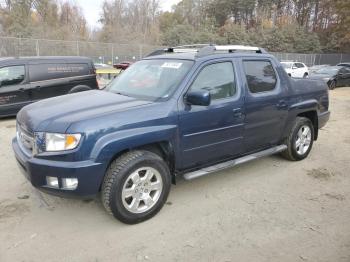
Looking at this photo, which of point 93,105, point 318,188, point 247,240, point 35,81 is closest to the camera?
point 247,240

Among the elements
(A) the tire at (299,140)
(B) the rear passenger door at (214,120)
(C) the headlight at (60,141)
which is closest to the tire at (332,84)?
(A) the tire at (299,140)

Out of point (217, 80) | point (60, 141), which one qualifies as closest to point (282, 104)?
point (217, 80)

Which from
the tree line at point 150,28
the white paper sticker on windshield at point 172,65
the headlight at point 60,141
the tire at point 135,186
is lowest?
the tire at point 135,186

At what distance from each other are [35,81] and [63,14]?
4439 cm

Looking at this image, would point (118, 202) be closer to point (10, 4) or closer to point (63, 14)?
point (10, 4)

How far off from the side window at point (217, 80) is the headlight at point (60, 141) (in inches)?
60.2

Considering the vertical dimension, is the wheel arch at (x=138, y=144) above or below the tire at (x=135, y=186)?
above

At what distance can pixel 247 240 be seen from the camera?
3.44 m

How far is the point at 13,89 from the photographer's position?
861cm

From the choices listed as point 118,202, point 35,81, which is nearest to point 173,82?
point 118,202

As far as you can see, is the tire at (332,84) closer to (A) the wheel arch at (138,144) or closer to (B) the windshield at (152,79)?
(B) the windshield at (152,79)

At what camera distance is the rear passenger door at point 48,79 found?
8898 mm

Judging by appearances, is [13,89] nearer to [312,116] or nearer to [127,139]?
[127,139]

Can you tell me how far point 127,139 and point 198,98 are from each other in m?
0.92
